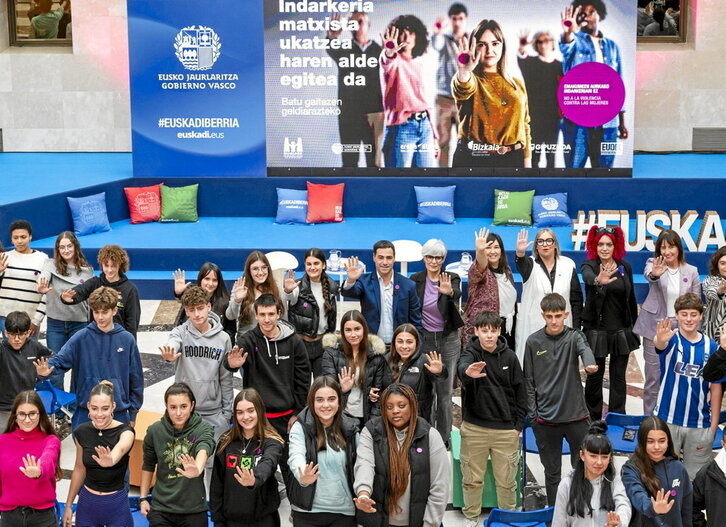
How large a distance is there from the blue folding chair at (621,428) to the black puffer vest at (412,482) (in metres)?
1.85

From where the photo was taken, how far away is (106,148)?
17016 millimetres

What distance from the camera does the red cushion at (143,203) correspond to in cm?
1358

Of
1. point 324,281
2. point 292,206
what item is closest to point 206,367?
point 324,281

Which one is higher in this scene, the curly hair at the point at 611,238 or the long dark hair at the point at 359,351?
the curly hair at the point at 611,238

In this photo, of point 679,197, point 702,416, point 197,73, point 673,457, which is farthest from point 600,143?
point 673,457

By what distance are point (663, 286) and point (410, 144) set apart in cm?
567

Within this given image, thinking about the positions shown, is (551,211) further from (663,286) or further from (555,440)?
(555,440)

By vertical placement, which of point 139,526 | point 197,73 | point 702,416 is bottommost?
point 139,526

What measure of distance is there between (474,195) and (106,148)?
6193 millimetres

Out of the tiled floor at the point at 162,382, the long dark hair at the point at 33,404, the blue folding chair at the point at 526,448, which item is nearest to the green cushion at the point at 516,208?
the tiled floor at the point at 162,382

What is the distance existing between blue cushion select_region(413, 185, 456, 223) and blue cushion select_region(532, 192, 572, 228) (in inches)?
38.4

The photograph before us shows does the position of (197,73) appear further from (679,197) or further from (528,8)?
(679,197)

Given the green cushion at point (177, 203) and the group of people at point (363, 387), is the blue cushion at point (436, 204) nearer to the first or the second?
the green cushion at point (177, 203)

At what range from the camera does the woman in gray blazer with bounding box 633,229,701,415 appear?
8.23 meters
